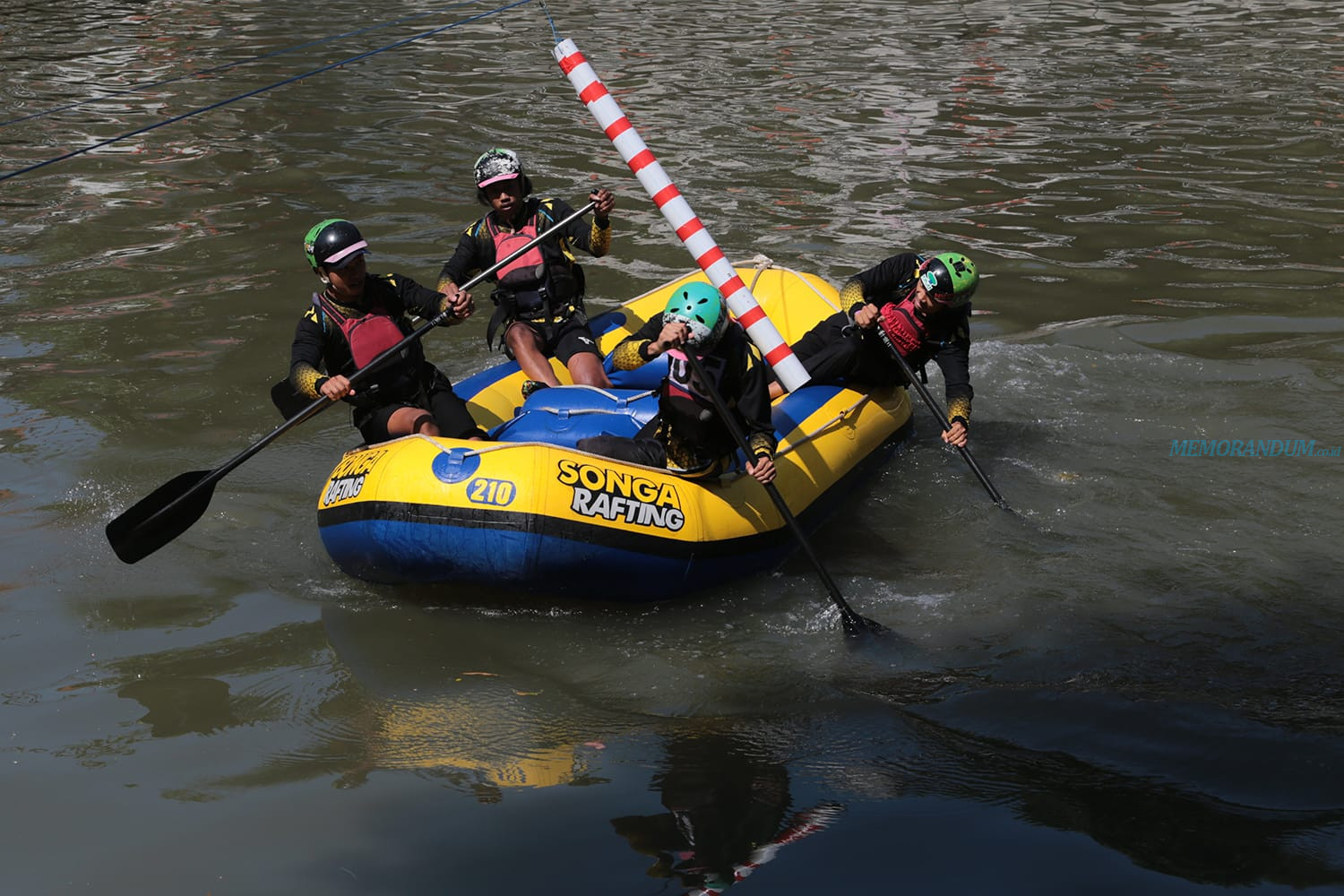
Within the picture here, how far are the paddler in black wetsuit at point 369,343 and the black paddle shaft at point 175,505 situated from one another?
6.3 inches

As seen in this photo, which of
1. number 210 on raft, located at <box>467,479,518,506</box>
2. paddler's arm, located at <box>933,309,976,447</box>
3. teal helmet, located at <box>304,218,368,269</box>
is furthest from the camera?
paddler's arm, located at <box>933,309,976,447</box>

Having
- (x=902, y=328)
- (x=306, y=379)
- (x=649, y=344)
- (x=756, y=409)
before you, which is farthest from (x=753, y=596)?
(x=306, y=379)

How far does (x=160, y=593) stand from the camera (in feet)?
20.3

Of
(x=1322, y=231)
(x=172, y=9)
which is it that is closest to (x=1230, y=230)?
(x=1322, y=231)

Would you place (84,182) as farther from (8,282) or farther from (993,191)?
(993,191)

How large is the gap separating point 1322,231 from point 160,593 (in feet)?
32.5

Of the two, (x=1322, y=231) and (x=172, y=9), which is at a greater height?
(x=172, y=9)

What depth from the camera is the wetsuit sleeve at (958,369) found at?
23.0 ft

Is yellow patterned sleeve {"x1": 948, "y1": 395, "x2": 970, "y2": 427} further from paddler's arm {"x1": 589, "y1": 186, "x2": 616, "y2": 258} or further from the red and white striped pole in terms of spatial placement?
paddler's arm {"x1": 589, "y1": 186, "x2": 616, "y2": 258}

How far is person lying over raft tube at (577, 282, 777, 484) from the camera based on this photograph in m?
5.92

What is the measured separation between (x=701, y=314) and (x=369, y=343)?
5.74ft

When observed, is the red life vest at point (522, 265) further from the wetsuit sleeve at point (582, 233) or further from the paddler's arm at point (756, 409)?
the paddler's arm at point (756, 409)

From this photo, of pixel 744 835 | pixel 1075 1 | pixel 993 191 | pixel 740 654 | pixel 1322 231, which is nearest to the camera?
pixel 744 835

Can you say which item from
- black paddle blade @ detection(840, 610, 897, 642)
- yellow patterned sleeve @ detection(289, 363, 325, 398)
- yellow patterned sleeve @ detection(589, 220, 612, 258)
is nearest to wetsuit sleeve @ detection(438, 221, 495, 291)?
yellow patterned sleeve @ detection(589, 220, 612, 258)
